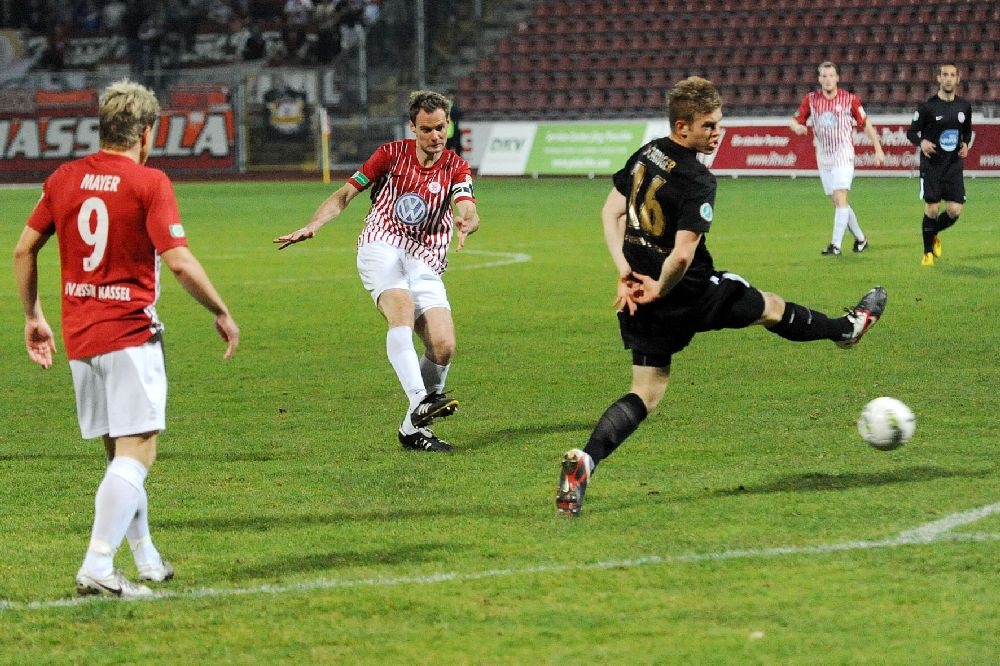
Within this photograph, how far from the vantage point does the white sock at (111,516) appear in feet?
17.0

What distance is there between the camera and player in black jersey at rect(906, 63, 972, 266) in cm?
A: 1681

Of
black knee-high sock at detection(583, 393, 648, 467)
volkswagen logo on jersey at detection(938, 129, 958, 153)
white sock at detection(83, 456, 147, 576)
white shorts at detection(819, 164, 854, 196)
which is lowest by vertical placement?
white shorts at detection(819, 164, 854, 196)

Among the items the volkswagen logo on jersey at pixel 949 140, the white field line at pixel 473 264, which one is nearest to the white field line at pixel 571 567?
the white field line at pixel 473 264

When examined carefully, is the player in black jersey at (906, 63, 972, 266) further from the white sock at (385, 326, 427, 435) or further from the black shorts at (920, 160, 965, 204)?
the white sock at (385, 326, 427, 435)

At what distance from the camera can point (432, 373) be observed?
A: 8.59 meters

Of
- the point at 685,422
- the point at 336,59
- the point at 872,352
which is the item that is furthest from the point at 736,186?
the point at 685,422

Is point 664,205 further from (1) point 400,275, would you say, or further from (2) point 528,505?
(1) point 400,275

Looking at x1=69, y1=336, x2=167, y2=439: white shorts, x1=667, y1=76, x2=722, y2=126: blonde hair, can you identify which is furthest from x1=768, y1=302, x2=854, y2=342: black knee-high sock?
x1=69, y1=336, x2=167, y2=439: white shorts

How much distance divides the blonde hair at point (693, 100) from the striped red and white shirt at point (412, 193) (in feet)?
7.43

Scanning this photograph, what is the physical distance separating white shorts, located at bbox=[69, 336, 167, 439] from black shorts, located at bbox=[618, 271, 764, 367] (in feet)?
6.88

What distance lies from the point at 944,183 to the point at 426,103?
10263 mm

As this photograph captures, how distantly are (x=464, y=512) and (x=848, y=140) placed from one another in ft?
45.9

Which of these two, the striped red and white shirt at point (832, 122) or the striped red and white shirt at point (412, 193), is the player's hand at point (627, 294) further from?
the striped red and white shirt at point (832, 122)

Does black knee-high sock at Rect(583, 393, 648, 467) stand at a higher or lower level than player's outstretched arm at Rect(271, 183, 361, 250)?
lower
